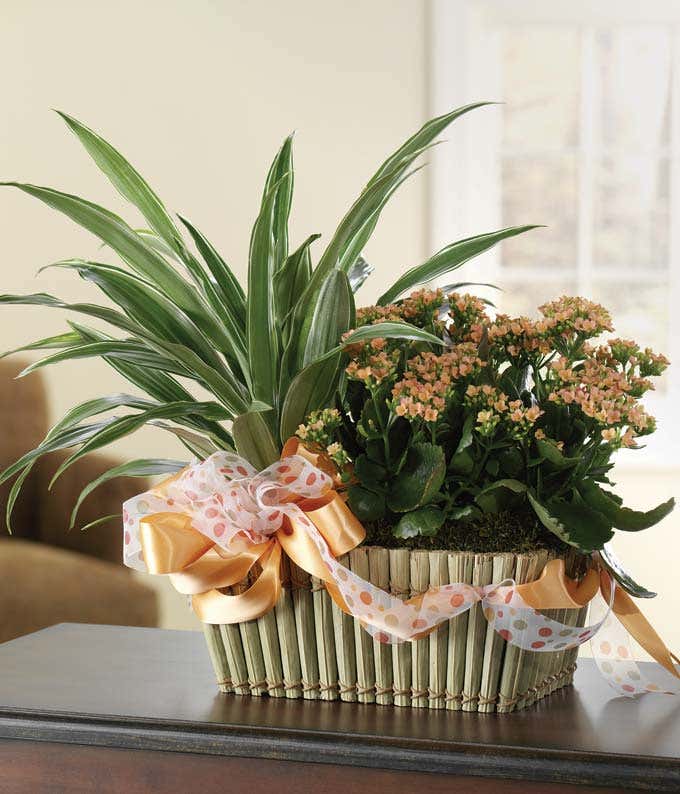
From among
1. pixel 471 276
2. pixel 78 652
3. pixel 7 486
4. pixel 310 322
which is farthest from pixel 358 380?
pixel 471 276

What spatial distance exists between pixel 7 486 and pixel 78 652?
1.57m

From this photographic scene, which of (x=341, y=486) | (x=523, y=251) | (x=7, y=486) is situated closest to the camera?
(x=341, y=486)

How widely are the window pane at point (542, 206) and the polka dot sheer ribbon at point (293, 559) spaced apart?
2.13 metres

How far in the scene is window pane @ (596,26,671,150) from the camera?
9.11ft

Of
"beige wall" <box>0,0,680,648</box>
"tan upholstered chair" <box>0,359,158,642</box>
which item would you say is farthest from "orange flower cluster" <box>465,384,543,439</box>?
"beige wall" <box>0,0,680,648</box>

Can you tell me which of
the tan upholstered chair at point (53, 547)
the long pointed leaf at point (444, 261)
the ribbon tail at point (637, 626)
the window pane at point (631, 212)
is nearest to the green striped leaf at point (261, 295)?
the long pointed leaf at point (444, 261)

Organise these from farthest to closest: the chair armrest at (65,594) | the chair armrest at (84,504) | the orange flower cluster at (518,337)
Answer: the chair armrest at (84,504), the chair armrest at (65,594), the orange flower cluster at (518,337)

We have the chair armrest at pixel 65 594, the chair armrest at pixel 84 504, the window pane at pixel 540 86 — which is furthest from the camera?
the window pane at pixel 540 86

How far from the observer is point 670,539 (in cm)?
265

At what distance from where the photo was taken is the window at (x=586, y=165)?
2.77m

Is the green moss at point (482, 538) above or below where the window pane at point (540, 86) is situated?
below

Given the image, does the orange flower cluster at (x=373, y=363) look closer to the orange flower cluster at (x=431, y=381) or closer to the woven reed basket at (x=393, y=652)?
the orange flower cluster at (x=431, y=381)

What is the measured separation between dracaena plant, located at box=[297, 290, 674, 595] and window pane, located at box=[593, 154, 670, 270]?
219 cm

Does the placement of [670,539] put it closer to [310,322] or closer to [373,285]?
[373,285]
